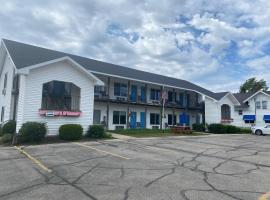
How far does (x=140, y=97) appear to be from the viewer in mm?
32344

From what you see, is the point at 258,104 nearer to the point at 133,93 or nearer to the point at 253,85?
the point at 133,93

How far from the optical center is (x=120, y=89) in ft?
100

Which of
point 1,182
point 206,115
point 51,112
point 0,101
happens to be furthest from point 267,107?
point 1,182

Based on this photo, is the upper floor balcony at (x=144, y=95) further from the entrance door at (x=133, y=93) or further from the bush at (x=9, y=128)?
the bush at (x=9, y=128)

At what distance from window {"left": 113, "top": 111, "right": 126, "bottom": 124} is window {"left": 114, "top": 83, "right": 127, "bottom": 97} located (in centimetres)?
223

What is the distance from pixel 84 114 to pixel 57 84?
345cm

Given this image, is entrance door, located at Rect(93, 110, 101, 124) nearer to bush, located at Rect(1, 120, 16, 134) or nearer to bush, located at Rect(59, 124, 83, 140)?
bush, located at Rect(59, 124, 83, 140)

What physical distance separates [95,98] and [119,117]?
446 cm

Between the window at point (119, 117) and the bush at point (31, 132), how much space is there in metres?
13.0

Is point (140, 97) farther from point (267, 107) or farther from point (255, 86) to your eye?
Result: point (255, 86)

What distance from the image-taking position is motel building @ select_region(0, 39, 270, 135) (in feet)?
60.1

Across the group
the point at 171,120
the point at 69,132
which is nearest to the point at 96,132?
the point at 69,132

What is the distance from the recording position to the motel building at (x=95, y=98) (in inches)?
722

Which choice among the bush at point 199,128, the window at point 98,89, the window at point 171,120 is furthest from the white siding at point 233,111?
the window at point 98,89
